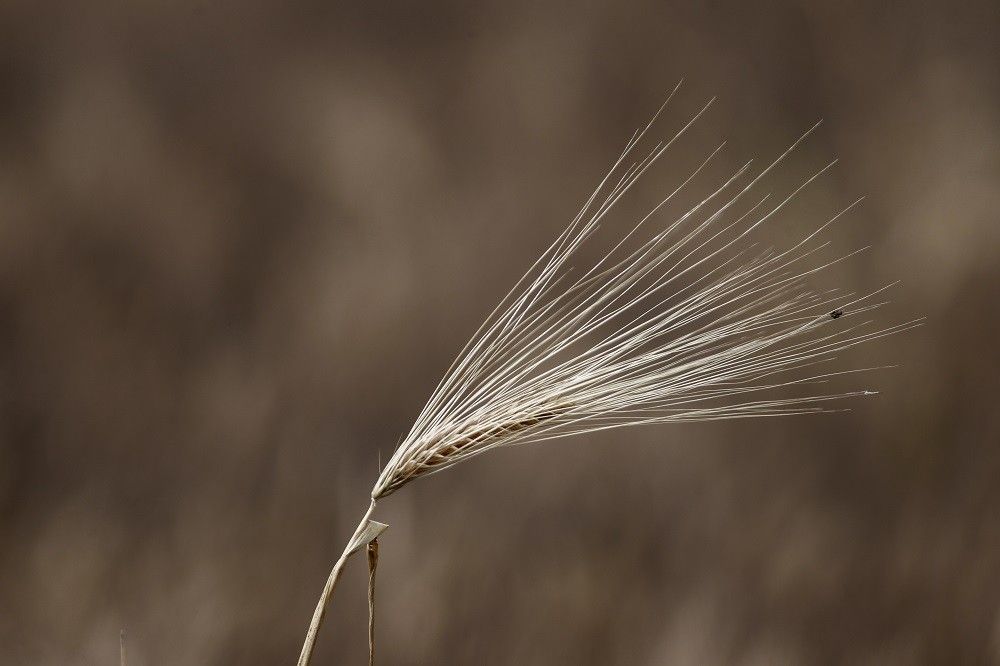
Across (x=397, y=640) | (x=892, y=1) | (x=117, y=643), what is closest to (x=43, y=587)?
(x=117, y=643)

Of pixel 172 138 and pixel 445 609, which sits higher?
pixel 172 138

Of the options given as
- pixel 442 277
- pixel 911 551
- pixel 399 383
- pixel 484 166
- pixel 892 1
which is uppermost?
pixel 892 1

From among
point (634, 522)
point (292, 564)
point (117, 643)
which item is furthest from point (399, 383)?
point (117, 643)

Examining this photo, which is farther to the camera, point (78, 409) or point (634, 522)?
point (634, 522)

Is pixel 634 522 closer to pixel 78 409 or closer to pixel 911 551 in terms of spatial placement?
pixel 911 551

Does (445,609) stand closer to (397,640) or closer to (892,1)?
(397,640)

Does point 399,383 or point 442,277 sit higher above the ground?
point 442,277
